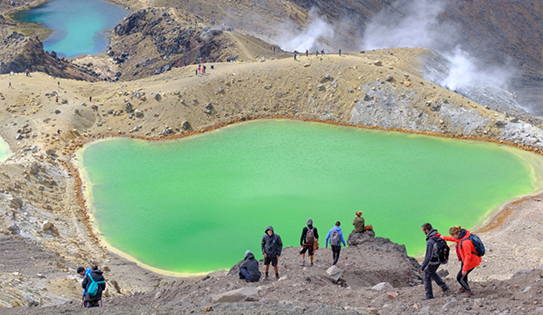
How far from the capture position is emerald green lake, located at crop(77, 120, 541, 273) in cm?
3128

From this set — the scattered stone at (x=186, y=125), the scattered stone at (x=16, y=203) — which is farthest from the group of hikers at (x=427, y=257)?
the scattered stone at (x=186, y=125)

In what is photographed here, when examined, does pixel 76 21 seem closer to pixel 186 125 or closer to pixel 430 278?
pixel 186 125

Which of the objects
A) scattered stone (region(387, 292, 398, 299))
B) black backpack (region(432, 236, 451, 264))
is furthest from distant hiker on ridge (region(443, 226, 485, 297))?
scattered stone (region(387, 292, 398, 299))

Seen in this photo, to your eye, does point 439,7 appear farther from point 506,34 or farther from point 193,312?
point 193,312

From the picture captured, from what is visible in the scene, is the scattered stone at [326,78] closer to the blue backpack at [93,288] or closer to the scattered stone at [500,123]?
the scattered stone at [500,123]

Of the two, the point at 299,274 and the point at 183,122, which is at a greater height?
the point at 183,122

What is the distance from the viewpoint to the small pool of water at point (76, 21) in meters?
100

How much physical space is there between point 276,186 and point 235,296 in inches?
853

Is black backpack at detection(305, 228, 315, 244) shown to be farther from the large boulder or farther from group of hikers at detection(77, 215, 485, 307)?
the large boulder

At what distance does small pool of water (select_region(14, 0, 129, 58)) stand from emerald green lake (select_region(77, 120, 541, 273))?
2436 inches

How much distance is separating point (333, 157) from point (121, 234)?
18.3 m

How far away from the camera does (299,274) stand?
19047 mm

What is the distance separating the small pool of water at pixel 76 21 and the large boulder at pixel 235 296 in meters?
90.7

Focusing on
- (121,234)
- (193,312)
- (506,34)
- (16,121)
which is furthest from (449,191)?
(506,34)
